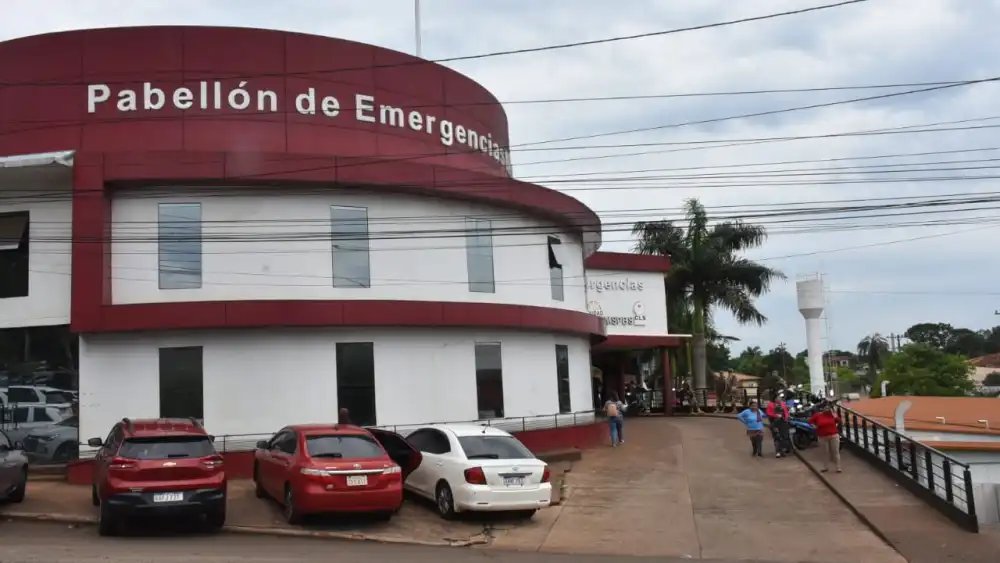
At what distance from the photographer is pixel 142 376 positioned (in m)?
20.0

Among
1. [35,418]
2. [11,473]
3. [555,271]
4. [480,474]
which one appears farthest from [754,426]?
[35,418]

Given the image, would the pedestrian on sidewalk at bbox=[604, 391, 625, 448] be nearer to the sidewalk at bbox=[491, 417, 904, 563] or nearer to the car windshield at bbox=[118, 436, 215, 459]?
the sidewalk at bbox=[491, 417, 904, 563]

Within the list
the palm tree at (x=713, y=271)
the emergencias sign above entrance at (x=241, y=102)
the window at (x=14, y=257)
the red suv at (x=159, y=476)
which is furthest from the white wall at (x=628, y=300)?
the red suv at (x=159, y=476)

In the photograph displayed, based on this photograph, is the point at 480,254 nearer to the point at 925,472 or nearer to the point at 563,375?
the point at 563,375

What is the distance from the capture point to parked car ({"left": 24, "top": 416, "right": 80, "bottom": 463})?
64.4ft

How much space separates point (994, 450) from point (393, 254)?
23.1m

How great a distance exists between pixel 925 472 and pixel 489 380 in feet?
33.7

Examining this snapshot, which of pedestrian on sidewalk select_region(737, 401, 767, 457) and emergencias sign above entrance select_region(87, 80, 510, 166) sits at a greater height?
emergencias sign above entrance select_region(87, 80, 510, 166)

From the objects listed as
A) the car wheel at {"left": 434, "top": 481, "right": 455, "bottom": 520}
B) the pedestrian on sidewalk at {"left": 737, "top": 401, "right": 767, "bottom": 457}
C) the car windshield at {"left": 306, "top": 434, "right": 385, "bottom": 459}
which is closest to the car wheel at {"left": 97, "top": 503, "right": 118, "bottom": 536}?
the car windshield at {"left": 306, "top": 434, "right": 385, "bottom": 459}

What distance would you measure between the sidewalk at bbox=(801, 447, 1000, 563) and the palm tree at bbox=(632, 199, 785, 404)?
23.4 m

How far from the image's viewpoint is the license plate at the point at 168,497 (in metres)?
13.1

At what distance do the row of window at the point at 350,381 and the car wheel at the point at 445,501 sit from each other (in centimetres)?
589

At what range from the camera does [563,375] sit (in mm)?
25672

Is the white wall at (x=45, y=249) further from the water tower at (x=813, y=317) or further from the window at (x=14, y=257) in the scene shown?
the water tower at (x=813, y=317)
